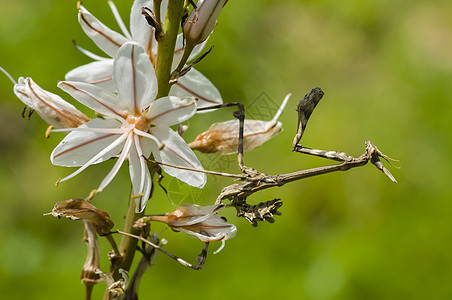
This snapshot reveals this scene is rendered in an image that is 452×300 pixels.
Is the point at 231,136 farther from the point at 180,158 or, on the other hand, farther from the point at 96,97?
the point at 96,97

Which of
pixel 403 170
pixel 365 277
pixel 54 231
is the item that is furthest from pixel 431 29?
pixel 54 231

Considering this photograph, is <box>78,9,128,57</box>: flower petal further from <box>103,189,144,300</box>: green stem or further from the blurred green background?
the blurred green background

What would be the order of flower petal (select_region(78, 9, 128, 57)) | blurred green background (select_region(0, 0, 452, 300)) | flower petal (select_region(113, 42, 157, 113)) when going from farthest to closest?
blurred green background (select_region(0, 0, 452, 300)) < flower petal (select_region(78, 9, 128, 57)) < flower petal (select_region(113, 42, 157, 113))

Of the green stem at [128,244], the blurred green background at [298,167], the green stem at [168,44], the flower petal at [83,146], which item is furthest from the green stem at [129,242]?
the blurred green background at [298,167]

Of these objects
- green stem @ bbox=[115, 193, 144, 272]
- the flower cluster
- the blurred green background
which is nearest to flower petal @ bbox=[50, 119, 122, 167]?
the flower cluster

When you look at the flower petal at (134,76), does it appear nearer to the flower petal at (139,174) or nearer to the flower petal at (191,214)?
the flower petal at (139,174)

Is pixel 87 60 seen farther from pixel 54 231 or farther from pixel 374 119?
pixel 374 119
